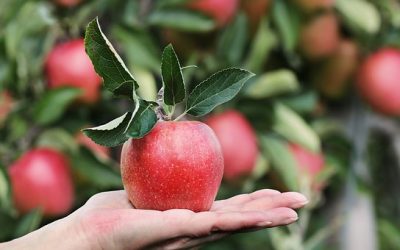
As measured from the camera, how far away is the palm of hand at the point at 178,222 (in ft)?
2.48

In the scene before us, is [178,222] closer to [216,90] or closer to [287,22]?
[216,90]

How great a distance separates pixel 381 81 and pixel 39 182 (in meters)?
0.58

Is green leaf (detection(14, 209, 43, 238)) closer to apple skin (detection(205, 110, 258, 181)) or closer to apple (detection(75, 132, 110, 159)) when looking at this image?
apple (detection(75, 132, 110, 159))

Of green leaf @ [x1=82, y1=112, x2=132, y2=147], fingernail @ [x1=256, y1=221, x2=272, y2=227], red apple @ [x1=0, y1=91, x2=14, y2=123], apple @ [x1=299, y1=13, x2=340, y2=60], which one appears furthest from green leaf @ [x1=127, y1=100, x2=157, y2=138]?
apple @ [x1=299, y1=13, x2=340, y2=60]

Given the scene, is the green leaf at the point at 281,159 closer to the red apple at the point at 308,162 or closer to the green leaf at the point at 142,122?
the red apple at the point at 308,162

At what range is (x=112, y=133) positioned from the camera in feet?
2.69

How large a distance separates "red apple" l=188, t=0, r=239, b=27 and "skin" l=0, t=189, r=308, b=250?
23.8 inches

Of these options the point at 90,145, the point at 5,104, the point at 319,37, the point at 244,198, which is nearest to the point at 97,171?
the point at 90,145

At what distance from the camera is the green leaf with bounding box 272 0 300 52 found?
4.90ft

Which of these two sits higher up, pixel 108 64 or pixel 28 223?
pixel 108 64

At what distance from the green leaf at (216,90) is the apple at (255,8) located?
2.20ft

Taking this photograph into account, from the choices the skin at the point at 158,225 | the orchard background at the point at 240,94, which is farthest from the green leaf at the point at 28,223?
the skin at the point at 158,225

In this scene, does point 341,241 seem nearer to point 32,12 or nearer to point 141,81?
point 141,81

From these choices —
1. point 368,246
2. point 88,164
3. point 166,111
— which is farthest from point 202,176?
point 368,246
